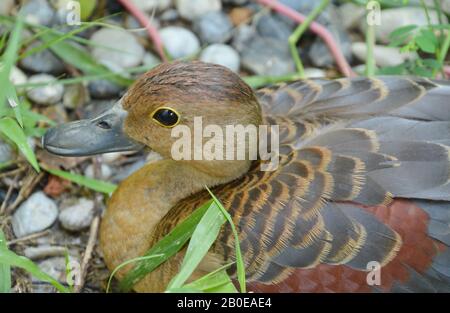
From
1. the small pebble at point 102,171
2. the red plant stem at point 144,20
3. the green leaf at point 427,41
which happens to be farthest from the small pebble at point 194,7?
the green leaf at point 427,41

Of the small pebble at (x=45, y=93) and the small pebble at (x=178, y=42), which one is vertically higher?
the small pebble at (x=178, y=42)

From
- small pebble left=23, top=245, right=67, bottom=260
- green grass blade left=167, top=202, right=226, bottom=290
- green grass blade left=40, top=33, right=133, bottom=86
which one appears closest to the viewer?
green grass blade left=167, top=202, right=226, bottom=290

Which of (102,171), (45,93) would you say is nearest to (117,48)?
(45,93)

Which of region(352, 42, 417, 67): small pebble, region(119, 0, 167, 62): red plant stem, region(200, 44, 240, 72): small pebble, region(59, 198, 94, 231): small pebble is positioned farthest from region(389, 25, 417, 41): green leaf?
region(59, 198, 94, 231): small pebble

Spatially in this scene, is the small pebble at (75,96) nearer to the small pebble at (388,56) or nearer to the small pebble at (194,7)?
the small pebble at (194,7)

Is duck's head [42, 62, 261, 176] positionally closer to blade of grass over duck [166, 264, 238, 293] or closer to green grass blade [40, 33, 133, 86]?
blade of grass over duck [166, 264, 238, 293]

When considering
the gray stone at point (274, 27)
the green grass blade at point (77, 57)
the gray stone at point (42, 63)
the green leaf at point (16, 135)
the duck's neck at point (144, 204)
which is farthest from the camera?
the gray stone at point (274, 27)

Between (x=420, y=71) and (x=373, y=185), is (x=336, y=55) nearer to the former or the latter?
(x=420, y=71)
